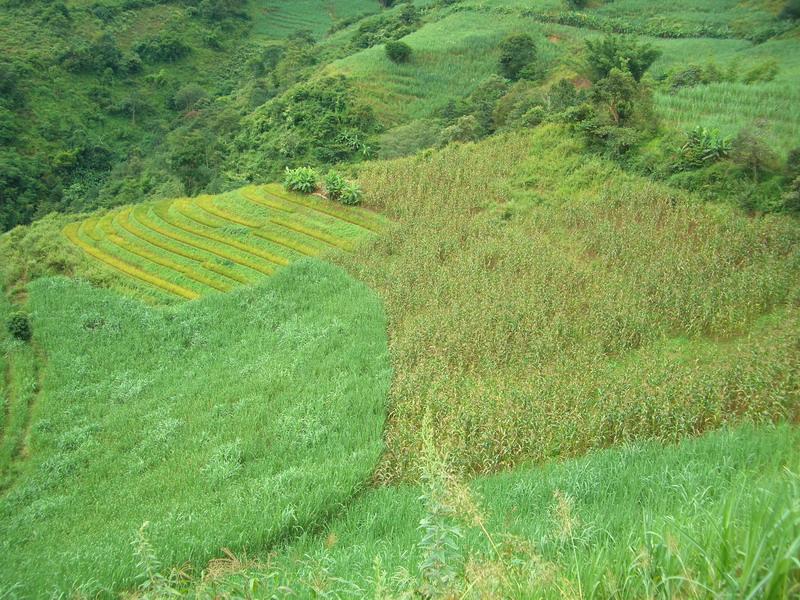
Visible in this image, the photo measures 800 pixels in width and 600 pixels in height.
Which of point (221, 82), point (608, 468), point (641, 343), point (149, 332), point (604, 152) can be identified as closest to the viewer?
point (608, 468)

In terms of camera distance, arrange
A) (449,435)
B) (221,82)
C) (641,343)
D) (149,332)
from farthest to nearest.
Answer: (221,82)
(149,332)
(641,343)
(449,435)

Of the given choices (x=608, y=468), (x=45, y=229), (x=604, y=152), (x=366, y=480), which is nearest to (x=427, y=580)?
(x=608, y=468)

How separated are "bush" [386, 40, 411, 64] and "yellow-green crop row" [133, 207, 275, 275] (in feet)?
58.8

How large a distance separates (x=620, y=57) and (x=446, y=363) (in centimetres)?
1255

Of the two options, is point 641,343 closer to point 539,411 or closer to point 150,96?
point 539,411

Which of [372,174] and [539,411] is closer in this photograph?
[539,411]

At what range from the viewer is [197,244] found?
16.2 metres

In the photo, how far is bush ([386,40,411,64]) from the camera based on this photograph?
31.4 meters

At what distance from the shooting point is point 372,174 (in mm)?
18203

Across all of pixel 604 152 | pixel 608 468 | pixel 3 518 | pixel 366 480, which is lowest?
pixel 3 518

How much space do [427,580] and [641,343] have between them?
7632 mm

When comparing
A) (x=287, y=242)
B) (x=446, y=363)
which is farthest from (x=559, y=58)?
(x=446, y=363)

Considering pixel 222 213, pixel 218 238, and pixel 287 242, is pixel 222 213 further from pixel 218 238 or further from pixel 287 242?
pixel 287 242

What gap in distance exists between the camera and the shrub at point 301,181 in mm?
17734
